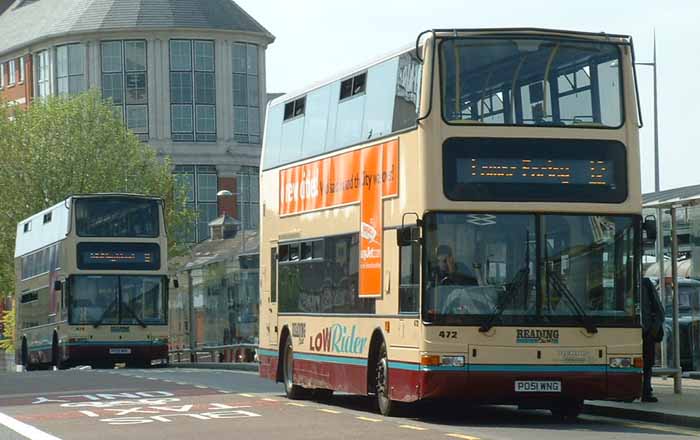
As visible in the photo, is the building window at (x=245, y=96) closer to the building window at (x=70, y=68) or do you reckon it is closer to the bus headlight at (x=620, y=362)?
the building window at (x=70, y=68)

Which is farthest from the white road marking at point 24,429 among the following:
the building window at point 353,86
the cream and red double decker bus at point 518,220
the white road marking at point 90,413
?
the building window at point 353,86

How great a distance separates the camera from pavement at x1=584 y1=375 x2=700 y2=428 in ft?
63.3

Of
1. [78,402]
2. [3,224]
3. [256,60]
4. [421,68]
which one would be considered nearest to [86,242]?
[78,402]

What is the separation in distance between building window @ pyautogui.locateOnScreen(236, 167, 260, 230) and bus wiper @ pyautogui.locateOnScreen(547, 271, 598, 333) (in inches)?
3810

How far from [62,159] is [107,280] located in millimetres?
37317

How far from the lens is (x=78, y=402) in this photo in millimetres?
25812

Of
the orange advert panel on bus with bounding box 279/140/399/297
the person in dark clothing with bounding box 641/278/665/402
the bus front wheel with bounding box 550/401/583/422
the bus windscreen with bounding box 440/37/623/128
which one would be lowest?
the bus front wheel with bounding box 550/401/583/422

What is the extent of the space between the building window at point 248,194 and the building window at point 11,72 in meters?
17.5

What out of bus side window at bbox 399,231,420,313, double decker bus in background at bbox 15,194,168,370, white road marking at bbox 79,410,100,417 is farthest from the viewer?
double decker bus in background at bbox 15,194,168,370

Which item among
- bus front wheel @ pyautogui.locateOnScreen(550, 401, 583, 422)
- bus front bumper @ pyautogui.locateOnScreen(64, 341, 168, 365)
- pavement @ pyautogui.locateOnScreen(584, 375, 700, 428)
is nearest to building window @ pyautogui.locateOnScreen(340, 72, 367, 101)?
bus front wheel @ pyautogui.locateOnScreen(550, 401, 583, 422)

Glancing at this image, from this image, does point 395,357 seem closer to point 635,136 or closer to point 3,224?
point 635,136

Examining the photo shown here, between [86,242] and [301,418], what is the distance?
80.9 ft

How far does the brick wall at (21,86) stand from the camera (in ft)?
402

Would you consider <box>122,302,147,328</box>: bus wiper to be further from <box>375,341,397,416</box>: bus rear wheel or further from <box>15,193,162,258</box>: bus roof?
<box>375,341,397,416</box>: bus rear wheel
